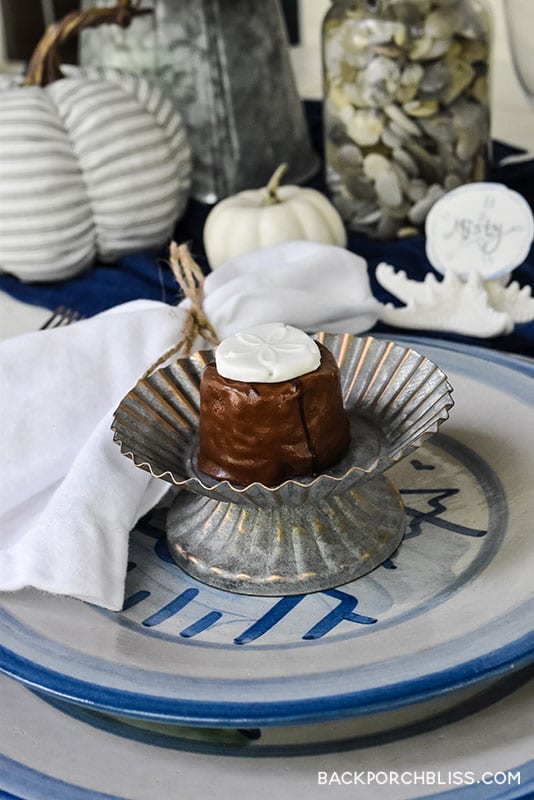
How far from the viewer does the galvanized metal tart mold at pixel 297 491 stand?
423mm

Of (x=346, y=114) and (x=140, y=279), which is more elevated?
(x=346, y=114)

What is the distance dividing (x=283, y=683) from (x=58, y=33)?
2.16 feet

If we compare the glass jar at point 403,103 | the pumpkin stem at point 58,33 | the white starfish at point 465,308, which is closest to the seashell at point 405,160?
the glass jar at point 403,103

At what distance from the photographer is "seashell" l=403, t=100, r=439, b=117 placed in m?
0.80

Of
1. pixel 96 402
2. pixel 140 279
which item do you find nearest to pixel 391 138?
pixel 140 279

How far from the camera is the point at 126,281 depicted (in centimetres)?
83

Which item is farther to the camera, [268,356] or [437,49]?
[437,49]

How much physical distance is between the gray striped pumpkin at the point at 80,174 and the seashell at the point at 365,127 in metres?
0.15

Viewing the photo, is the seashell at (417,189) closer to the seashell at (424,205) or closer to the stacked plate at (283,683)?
the seashell at (424,205)

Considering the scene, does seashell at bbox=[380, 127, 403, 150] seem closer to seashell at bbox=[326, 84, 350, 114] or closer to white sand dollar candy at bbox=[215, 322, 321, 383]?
seashell at bbox=[326, 84, 350, 114]

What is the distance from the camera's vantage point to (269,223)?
795mm

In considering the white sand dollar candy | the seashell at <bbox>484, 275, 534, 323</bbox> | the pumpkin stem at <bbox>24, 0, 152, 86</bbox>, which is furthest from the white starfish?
the pumpkin stem at <bbox>24, 0, 152, 86</bbox>

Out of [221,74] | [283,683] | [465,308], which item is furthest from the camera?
[221,74]

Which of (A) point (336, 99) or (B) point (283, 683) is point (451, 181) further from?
(B) point (283, 683)
